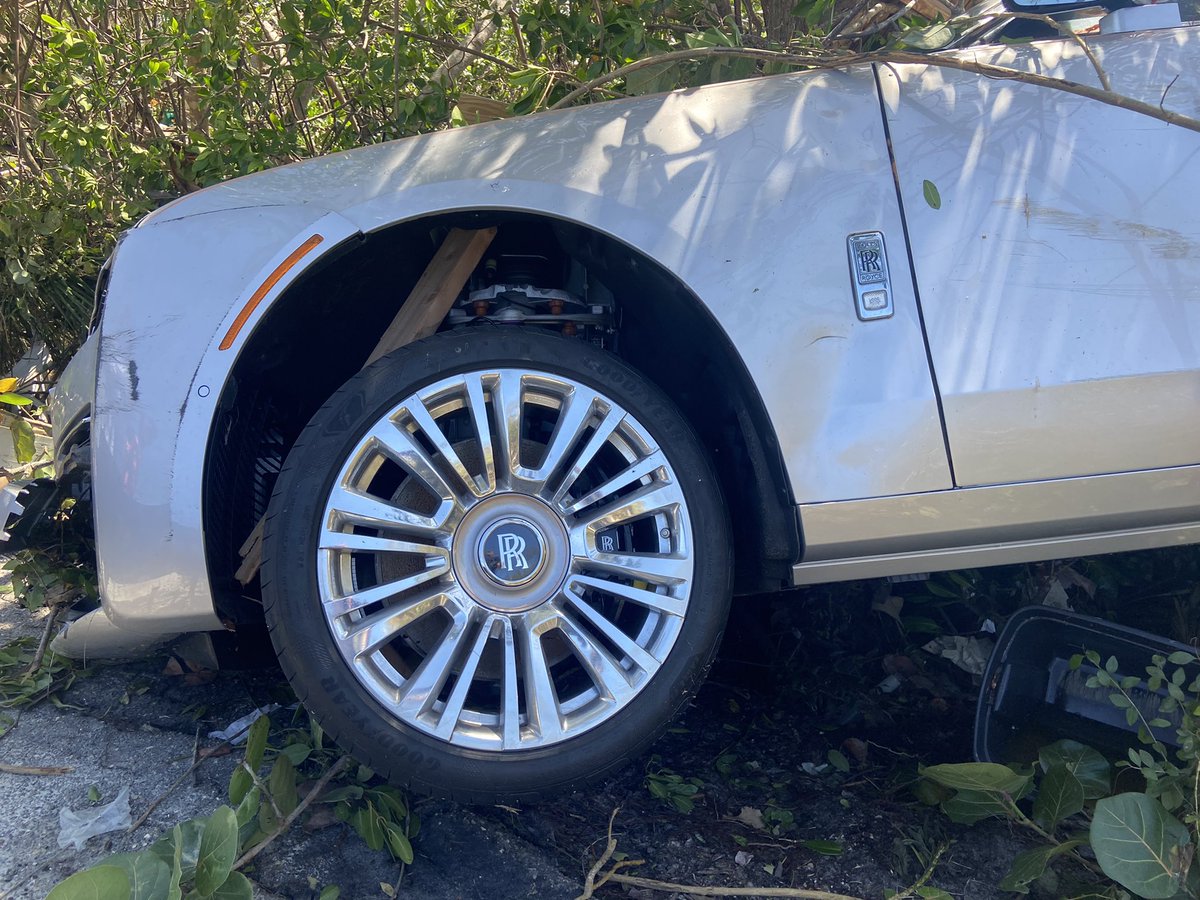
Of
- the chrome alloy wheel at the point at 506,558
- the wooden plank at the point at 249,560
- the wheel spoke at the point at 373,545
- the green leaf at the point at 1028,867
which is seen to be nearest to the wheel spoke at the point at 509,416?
the chrome alloy wheel at the point at 506,558

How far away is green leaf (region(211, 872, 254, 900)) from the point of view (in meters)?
1.51

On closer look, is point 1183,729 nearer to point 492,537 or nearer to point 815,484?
point 815,484

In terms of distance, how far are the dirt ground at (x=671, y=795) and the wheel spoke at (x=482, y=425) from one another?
77 centimetres

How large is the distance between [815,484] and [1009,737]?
0.90 meters

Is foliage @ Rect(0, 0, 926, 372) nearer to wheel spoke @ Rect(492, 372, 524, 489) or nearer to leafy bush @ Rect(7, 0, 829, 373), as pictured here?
leafy bush @ Rect(7, 0, 829, 373)

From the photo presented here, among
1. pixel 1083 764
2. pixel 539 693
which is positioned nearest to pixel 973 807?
pixel 1083 764

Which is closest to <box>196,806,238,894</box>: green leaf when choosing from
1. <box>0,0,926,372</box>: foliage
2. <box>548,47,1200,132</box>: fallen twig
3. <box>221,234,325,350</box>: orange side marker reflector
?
<box>221,234,325,350</box>: orange side marker reflector

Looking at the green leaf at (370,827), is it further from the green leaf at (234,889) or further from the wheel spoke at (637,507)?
the wheel spoke at (637,507)

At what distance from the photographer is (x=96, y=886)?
1.36 meters

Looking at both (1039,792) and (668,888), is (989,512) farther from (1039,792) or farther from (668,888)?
(668,888)

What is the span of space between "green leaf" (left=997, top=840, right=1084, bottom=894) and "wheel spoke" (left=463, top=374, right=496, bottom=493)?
1306mm

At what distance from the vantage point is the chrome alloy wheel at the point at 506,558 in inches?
71.6

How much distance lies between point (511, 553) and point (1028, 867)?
47.4 inches

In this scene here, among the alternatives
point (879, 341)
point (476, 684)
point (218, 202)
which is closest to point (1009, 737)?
point (879, 341)
